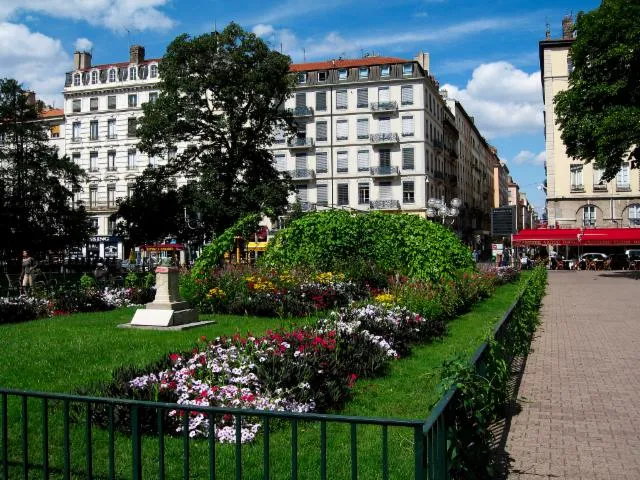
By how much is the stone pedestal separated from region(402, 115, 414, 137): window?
4705 cm

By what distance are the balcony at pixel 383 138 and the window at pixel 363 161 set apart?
3.96 ft

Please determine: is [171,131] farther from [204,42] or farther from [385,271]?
[385,271]

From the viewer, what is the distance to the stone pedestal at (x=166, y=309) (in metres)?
12.4

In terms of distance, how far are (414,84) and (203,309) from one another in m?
46.1

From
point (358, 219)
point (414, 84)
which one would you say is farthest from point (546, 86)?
point (358, 219)

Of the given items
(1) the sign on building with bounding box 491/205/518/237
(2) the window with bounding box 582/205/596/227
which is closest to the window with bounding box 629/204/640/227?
(2) the window with bounding box 582/205/596/227

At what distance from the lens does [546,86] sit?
5466cm

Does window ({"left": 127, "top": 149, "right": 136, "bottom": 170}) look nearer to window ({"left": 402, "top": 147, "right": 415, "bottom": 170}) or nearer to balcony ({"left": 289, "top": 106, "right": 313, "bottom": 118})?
balcony ({"left": 289, "top": 106, "right": 313, "bottom": 118})

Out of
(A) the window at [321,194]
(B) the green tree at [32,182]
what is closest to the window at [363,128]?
(A) the window at [321,194]

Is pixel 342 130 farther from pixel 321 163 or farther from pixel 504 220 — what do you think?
pixel 504 220

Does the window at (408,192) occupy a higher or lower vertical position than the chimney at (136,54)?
lower

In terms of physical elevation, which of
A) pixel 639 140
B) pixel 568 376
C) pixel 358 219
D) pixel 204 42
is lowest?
pixel 568 376

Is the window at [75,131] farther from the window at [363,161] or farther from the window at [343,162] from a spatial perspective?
the window at [363,161]

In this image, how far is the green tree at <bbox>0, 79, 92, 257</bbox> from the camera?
3694 cm
